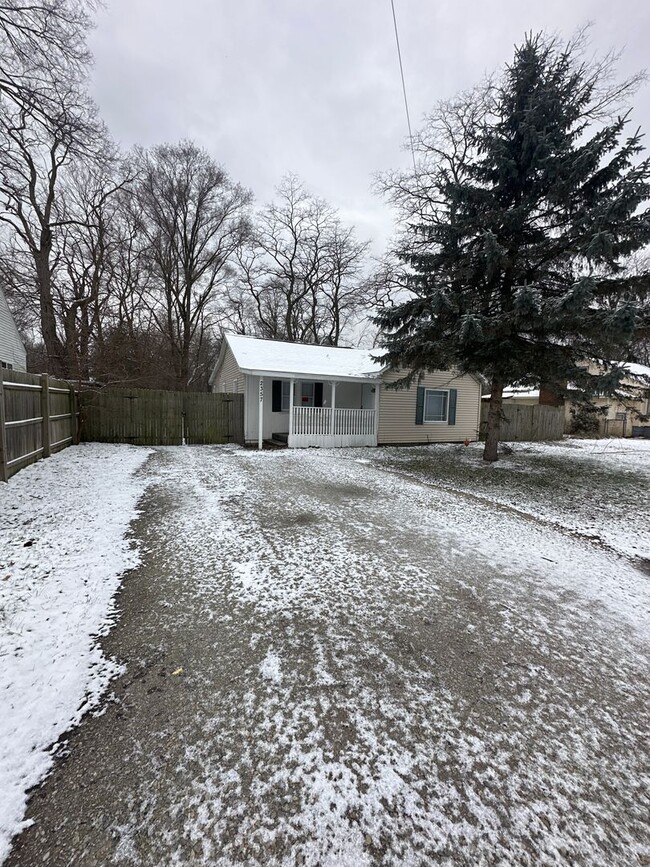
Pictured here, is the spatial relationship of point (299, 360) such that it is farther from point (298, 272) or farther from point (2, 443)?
point (298, 272)

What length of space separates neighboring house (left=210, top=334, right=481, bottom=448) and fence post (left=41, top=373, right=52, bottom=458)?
460cm

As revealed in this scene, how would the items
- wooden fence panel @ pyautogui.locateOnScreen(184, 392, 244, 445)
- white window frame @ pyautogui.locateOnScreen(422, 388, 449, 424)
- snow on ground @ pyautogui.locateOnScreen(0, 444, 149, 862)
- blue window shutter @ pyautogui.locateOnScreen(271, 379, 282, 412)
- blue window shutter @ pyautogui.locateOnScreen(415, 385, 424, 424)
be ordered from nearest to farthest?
snow on ground @ pyautogui.locateOnScreen(0, 444, 149, 862) → wooden fence panel @ pyautogui.locateOnScreen(184, 392, 244, 445) → blue window shutter @ pyautogui.locateOnScreen(271, 379, 282, 412) → blue window shutter @ pyautogui.locateOnScreen(415, 385, 424, 424) → white window frame @ pyautogui.locateOnScreen(422, 388, 449, 424)

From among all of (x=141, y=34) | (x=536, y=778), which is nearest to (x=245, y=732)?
(x=536, y=778)

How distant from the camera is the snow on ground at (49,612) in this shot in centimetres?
172

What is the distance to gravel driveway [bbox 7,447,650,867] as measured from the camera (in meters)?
1.39

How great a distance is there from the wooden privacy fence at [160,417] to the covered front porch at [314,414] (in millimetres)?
875

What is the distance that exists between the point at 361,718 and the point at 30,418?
26.0 feet

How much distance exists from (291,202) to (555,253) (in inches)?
801

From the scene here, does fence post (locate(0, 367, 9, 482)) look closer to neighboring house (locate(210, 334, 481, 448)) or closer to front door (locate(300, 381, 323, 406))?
neighboring house (locate(210, 334, 481, 448))

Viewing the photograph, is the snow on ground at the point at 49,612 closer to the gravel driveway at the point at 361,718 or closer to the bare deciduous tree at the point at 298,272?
the gravel driveway at the point at 361,718

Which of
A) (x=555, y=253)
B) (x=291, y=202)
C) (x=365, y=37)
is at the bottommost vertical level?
(x=555, y=253)

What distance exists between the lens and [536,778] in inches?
64.3

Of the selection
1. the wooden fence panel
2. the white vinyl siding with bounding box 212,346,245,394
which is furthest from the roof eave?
the wooden fence panel

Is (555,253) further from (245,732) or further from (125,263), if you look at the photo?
(125,263)
